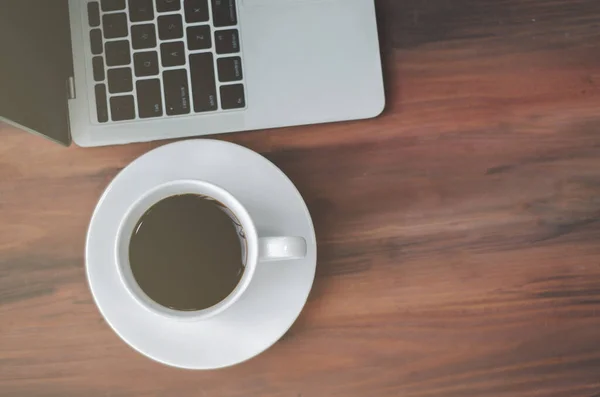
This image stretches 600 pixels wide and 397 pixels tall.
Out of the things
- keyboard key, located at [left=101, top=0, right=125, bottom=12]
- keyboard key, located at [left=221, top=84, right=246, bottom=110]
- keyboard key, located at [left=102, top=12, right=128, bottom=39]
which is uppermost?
keyboard key, located at [left=101, top=0, right=125, bottom=12]

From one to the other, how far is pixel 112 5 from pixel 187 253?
0.86 feet

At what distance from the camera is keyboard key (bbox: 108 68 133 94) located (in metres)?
0.63

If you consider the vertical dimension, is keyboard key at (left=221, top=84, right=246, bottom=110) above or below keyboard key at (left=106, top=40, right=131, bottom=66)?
below

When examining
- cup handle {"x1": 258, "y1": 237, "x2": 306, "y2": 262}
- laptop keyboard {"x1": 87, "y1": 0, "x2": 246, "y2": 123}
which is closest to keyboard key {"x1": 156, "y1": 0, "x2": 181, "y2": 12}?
laptop keyboard {"x1": 87, "y1": 0, "x2": 246, "y2": 123}

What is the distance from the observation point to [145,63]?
63 centimetres

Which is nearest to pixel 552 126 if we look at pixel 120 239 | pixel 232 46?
pixel 232 46

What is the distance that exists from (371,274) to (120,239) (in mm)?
250

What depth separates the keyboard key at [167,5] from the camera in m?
0.63

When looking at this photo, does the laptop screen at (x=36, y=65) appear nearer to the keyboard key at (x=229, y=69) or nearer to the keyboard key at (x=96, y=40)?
the keyboard key at (x=96, y=40)

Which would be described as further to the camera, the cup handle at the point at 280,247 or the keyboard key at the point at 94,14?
the keyboard key at the point at 94,14

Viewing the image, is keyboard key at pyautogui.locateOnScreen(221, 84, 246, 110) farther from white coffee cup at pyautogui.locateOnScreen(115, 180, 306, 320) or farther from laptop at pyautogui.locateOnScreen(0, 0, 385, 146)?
white coffee cup at pyautogui.locateOnScreen(115, 180, 306, 320)

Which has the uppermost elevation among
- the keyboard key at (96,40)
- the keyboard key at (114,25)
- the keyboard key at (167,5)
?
the keyboard key at (167,5)

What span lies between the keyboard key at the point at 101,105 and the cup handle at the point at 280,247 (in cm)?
22

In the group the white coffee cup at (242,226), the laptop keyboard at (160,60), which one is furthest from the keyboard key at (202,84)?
the white coffee cup at (242,226)
